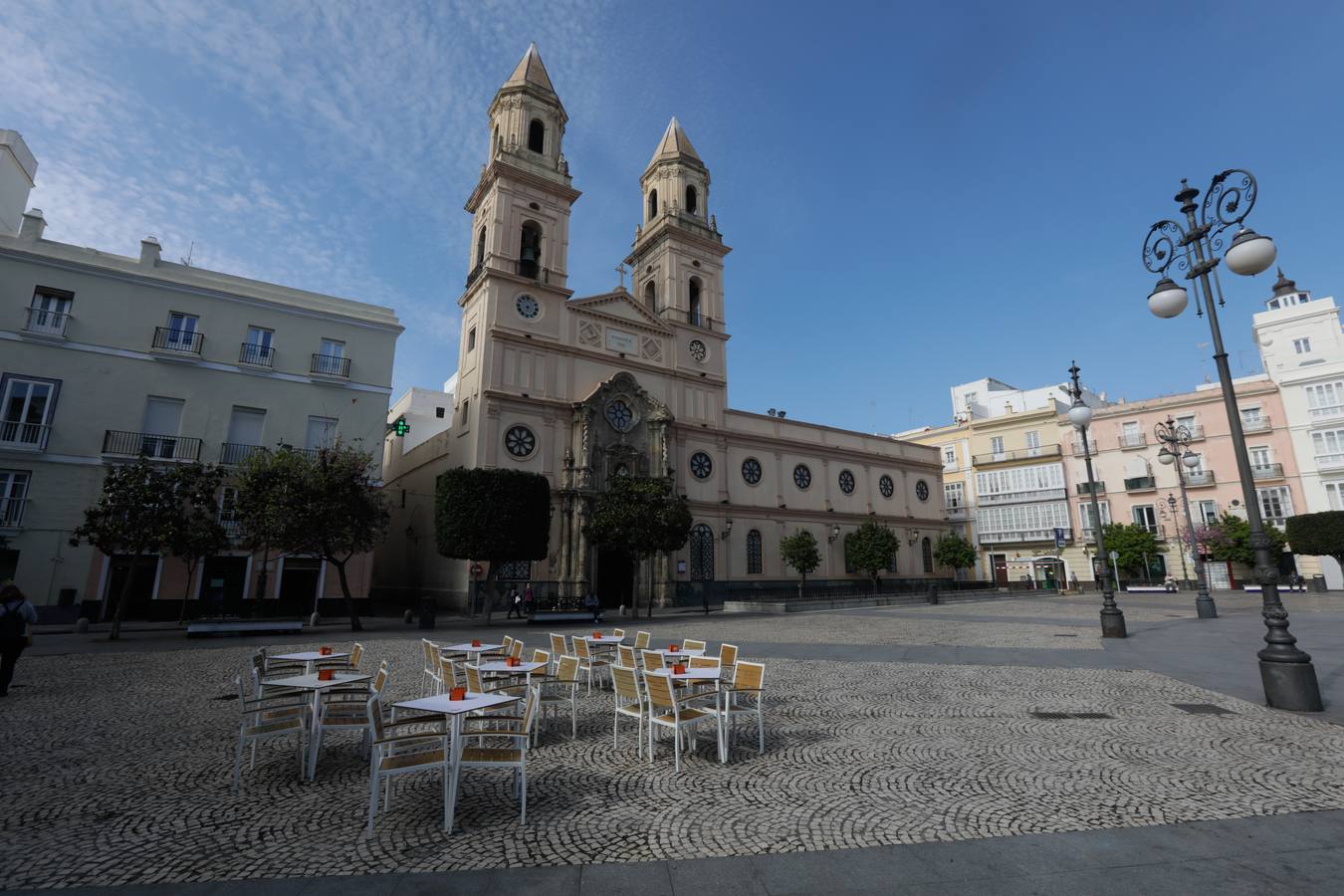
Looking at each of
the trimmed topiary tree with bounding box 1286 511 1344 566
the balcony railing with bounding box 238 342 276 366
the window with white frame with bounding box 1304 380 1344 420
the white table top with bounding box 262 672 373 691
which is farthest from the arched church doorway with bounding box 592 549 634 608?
the window with white frame with bounding box 1304 380 1344 420

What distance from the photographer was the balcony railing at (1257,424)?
37.2 metres

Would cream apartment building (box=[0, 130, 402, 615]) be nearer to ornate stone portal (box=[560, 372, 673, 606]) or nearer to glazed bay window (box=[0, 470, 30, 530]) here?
glazed bay window (box=[0, 470, 30, 530])

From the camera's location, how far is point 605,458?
2925 cm

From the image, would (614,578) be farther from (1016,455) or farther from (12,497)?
(1016,455)

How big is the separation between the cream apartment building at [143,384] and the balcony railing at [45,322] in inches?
1.5

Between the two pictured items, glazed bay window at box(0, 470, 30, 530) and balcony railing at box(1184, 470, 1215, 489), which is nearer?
glazed bay window at box(0, 470, 30, 530)

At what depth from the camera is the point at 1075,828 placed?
13.8 ft

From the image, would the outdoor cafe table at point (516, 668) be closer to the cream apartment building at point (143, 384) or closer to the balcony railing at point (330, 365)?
the cream apartment building at point (143, 384)

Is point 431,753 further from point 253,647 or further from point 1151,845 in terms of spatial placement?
point 253,647

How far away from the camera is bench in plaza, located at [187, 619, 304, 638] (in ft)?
54.4

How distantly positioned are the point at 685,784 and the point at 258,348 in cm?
2522

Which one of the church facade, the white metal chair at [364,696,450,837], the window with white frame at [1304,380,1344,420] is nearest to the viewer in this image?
the white metal chair at [364,696,450,837]

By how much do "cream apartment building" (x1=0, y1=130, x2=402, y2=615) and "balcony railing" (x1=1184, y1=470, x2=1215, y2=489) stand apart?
4703cm

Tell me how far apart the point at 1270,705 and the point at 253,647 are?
18.9 m
